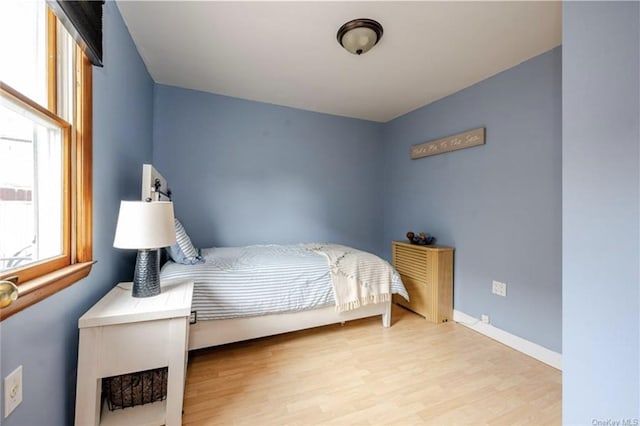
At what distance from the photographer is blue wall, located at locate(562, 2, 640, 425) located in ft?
2.89

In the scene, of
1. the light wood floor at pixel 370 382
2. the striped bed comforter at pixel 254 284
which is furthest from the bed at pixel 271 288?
the light wood floor at pixel 370 382

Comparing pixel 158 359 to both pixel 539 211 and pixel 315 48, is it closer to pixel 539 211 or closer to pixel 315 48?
pixel 315 48

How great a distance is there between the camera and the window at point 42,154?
869 mm

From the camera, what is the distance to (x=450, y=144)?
281 cm

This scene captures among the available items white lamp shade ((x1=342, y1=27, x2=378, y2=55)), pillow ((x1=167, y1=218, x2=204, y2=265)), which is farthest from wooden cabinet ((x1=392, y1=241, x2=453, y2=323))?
pillow ((x1=167, y1=218, x2=204, y2=265))

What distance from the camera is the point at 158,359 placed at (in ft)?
4.00

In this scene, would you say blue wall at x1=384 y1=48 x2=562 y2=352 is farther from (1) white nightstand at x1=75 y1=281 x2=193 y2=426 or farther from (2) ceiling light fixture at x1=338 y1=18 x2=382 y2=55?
(1) white nightstand at x1=75 y1=281 x2=193 y2=426

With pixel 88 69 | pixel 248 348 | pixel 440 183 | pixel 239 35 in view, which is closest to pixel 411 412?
pixel 248 348

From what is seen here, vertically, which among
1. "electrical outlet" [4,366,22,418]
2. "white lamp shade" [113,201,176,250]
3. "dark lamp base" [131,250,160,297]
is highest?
"white lamp shade" [113,201,176,250]

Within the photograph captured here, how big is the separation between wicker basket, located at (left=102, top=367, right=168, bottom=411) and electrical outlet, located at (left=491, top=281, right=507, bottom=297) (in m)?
2.66

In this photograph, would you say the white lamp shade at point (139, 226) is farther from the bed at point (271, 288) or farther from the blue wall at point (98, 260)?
the bed at point (271, 288)

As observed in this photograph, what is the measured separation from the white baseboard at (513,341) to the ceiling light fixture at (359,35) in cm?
267

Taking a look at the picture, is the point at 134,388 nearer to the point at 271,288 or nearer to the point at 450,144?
the point at 271,288

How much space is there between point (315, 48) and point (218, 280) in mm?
1981
